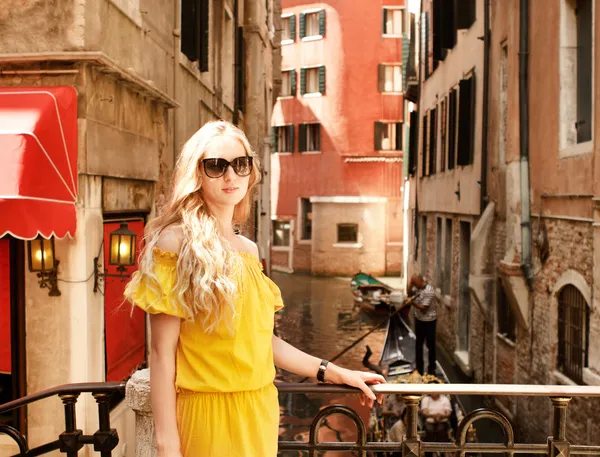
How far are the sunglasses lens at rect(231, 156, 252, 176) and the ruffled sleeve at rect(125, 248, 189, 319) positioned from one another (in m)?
0.36

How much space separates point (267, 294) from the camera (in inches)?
92.7

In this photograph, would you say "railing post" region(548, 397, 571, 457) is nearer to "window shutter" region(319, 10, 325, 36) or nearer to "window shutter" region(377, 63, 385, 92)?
"window shutter" region(377, 63, 385, 92)

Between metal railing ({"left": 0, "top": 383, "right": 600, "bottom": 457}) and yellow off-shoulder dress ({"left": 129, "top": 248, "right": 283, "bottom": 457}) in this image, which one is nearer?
yellow off-shoulder dress ({"left": 129, "top": 248, "right": 283, "bottom": 457})

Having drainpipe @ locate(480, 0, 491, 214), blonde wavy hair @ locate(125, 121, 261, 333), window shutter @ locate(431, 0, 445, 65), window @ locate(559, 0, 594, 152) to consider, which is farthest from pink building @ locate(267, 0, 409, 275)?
blonde wavy hair @ locate(125, 121, 261, 333)

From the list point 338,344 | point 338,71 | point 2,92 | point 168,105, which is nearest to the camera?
point 2,92

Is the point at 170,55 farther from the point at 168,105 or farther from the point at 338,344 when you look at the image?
the point at 338,344

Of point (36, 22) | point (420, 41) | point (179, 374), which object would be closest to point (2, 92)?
point (36, 22)

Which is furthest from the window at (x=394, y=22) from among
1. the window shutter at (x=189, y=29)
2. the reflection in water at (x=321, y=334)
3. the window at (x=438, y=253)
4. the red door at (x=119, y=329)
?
the red door at (x=119, y=329)


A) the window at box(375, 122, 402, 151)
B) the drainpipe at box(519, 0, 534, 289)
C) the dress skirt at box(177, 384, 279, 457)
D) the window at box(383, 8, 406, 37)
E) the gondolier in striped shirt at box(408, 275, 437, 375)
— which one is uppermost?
the window at box(383, 8, 406, 37)

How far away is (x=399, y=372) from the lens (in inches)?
440

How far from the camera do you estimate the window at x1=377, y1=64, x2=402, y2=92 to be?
31328 millimetres

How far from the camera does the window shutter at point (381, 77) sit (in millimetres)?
31281

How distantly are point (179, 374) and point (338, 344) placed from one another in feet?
51.3

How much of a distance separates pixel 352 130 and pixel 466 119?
62.2ft
